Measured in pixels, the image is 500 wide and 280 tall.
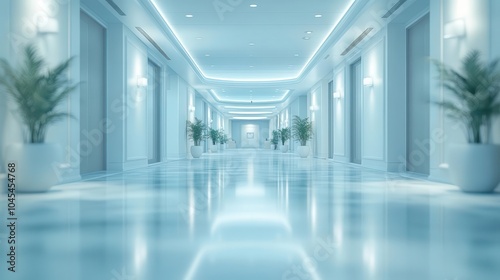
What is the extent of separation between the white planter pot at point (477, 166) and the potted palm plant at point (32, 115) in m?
5.71

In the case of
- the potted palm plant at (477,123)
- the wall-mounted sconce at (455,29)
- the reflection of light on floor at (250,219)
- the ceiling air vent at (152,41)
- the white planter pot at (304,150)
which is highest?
the ceiling air vent at (152,41)

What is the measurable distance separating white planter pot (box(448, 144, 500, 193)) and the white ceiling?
13.0 ft

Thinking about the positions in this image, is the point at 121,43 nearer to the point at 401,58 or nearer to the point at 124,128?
the point at 124,128

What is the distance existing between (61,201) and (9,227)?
1.67 m

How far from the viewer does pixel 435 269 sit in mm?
2352

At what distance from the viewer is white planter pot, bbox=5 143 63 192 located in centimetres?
575

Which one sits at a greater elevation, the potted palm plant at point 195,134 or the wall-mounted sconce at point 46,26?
the wall-mounted sconce at point 46,26

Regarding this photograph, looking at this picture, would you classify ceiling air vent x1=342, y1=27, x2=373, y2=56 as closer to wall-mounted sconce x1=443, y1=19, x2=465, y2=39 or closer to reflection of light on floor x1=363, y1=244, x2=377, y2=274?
wall-mounted sconce x1=443, y1=19, x2=465, y2=39

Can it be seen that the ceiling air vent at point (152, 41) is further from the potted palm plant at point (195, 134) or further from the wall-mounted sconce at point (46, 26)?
the potted palm plant at point (195, 134)

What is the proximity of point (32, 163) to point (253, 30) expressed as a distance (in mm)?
7946

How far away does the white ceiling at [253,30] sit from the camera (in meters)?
9.81

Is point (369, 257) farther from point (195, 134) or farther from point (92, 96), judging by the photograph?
point (195, 134)

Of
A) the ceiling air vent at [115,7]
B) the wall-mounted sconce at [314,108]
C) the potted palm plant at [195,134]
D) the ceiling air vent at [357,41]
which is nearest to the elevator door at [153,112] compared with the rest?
the potted palm plant at [195,134]

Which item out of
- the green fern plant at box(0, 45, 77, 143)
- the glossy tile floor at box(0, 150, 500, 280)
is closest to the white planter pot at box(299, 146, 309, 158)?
the glossy tile floor at box(0, 150, 500, 280)
